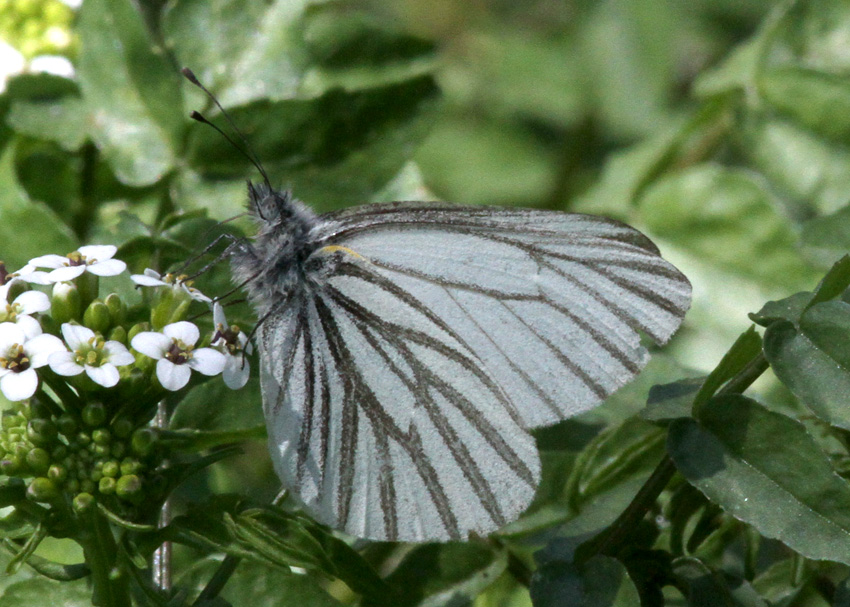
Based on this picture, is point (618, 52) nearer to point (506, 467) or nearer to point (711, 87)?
point (711, 87)

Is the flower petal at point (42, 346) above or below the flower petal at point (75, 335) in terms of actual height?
below

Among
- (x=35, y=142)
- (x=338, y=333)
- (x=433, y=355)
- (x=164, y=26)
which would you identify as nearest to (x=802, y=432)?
(x=433, y=355)

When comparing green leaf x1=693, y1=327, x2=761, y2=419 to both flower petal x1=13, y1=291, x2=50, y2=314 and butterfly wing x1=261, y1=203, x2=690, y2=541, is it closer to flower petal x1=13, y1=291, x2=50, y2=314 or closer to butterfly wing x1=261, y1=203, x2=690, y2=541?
butterfly wing x1=261, y1=203, x2=690, y2=541

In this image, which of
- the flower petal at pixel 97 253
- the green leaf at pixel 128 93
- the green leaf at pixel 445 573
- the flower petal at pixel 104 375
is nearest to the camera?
the flower petal at pixel 104 375

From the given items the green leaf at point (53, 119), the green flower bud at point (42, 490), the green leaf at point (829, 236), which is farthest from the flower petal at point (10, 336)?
the green leaf at point (829, 236)

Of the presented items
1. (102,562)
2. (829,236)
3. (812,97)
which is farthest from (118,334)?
(812,97)

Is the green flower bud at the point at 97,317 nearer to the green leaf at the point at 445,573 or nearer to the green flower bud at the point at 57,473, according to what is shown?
the green flower bud at the point at 57,473

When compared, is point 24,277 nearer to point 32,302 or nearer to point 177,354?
point 32,302
